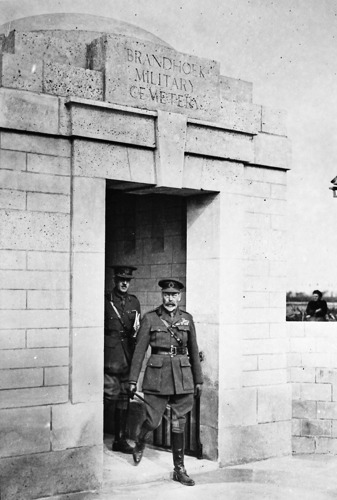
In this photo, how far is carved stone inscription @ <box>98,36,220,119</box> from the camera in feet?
24.8

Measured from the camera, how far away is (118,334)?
8812 mm

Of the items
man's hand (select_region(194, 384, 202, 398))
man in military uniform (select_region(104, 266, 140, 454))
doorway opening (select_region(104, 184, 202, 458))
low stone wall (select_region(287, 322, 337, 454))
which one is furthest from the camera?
doorway opening (select_region(104, 184, 202, 458))

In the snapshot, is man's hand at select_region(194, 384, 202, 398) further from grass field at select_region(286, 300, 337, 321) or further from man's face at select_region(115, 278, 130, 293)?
grass field at select_region(286, 300, 337, 321)

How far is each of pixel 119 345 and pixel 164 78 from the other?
3.26 m

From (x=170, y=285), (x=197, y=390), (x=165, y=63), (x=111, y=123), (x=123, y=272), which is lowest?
(x=197, y=390)

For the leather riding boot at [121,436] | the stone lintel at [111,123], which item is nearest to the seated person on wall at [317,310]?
the leather riding boot at [121,436]

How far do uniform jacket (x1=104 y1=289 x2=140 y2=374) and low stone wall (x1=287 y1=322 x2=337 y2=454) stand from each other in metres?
2.07

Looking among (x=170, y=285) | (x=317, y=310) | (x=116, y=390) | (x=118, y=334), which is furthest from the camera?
(x=317, y=310)

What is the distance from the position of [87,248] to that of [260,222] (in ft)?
8.06

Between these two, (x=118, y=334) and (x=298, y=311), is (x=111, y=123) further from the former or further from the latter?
(x=298, y=311)

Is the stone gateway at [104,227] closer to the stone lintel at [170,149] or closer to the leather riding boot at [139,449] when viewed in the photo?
the stone lintel at [170,149]

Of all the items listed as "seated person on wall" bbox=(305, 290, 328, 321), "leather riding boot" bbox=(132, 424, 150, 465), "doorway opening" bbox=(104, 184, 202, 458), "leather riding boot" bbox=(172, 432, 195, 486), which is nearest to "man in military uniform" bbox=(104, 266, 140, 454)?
"doorway opening" bbox=(104, 184, 202, 458)

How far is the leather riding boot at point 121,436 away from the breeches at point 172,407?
3.33ft

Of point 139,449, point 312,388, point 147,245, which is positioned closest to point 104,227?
point 139,449
